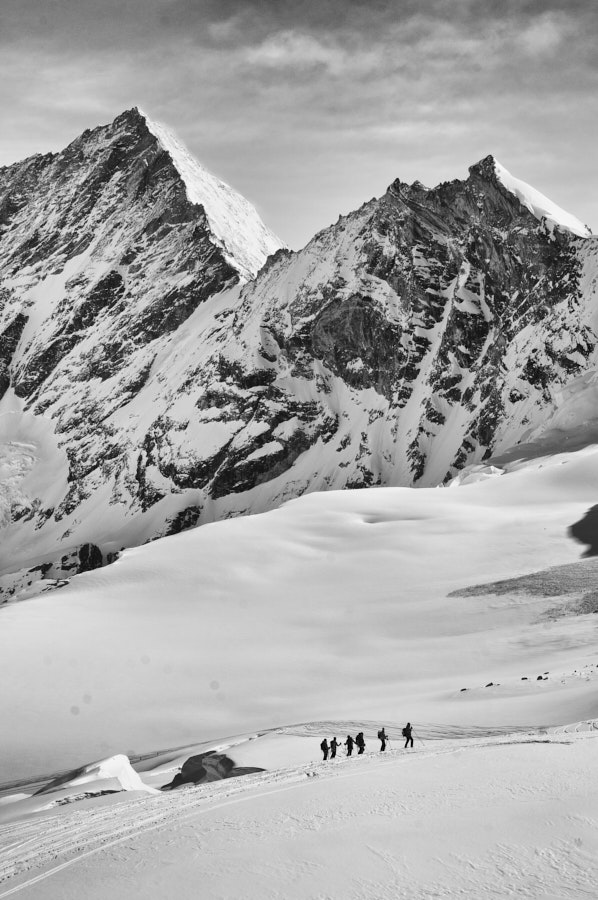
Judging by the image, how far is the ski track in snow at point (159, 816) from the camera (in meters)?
13.2

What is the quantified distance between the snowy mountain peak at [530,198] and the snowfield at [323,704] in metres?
80.3

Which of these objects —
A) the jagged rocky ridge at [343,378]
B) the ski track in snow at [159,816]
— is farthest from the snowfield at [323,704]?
the jagged rocky ridge at [343,378]

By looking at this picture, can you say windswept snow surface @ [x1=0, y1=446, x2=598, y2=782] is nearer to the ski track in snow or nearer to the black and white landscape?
the black and white landscape

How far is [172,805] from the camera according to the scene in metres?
17.2

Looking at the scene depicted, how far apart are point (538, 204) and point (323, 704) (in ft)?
448

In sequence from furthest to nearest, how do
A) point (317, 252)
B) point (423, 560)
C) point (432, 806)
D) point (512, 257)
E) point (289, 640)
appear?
point (317, 252) < point (512, 257) < point (423, 560) < point (289, 640) < point (432, 806)

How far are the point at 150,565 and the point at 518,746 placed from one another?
4319 centimetres

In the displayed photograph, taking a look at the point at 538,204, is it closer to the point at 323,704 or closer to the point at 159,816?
the point at 323,704

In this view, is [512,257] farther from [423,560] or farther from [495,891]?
[495,891]

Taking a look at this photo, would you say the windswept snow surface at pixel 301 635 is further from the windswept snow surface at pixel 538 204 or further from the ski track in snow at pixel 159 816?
the windswept snow surface at pixel 538 204

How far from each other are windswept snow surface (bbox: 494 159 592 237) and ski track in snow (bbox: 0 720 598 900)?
450 feet

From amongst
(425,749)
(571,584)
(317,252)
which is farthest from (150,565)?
(317,252)

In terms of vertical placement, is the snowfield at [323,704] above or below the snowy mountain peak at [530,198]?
below

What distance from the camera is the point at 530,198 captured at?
159500 mm
